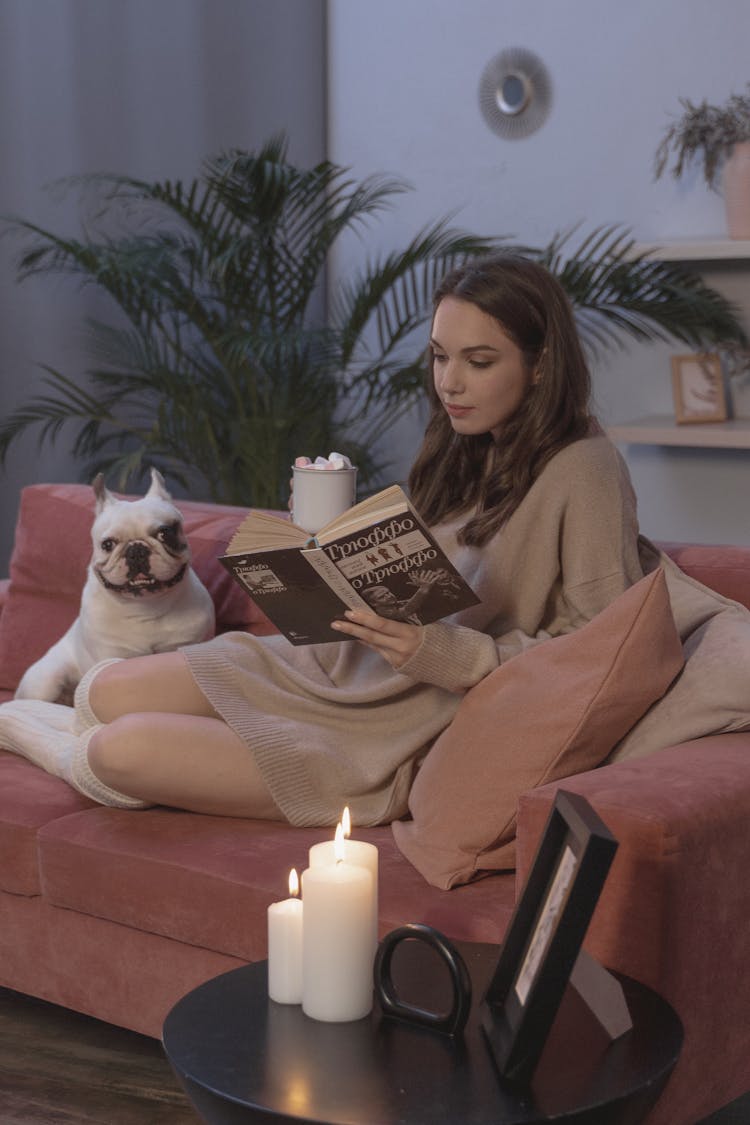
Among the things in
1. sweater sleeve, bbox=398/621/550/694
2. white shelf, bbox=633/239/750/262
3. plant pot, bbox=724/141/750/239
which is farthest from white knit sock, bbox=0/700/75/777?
plant pot, bbox=724/141/750/239

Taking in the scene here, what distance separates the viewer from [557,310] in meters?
2.20

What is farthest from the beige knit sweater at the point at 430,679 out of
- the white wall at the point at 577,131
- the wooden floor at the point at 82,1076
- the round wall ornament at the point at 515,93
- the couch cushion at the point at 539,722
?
the round wall ornament at the point at 515,93

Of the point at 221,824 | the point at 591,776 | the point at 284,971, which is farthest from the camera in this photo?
the point at 221,824

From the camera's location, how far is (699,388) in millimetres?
4281

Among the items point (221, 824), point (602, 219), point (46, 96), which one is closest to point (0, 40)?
point (46, 96)

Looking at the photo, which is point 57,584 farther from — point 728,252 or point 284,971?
point 728,252

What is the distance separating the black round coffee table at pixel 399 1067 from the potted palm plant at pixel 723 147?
10.4ft

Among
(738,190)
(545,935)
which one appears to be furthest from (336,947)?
(738,190)

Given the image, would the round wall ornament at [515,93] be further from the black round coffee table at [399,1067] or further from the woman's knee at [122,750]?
the black round coffee table at [399,1067]

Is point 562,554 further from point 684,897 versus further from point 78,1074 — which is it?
point 78,1074

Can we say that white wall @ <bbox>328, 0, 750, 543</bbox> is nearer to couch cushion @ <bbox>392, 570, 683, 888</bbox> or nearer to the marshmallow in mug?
the marshmallow in mug

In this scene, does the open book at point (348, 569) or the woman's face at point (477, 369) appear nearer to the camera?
the open book at point (348, 569)

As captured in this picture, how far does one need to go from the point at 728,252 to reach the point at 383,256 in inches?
55.9

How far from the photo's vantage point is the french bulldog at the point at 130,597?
2518 millimetres
